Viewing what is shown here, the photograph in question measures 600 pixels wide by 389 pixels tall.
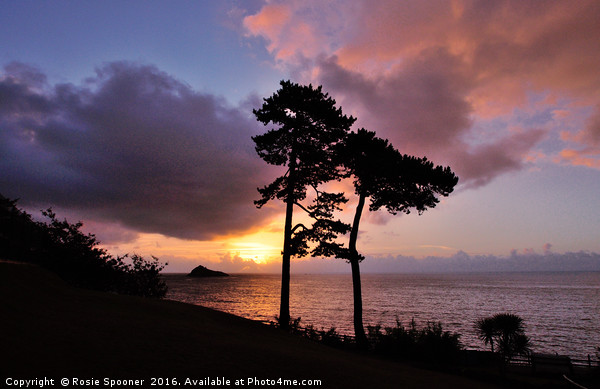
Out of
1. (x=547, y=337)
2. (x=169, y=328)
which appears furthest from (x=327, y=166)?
(x=547, y=337)

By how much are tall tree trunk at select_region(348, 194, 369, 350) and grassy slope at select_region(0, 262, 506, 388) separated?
6.75 meters

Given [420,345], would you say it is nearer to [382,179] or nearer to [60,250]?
[382,179]

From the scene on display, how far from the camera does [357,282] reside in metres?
23.6

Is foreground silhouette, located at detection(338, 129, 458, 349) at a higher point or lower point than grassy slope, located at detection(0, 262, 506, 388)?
higher

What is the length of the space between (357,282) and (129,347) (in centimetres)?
1610

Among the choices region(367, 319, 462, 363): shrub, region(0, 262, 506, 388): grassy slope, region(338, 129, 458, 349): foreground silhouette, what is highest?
region(338, 129, 458, 349): foreground silhouette

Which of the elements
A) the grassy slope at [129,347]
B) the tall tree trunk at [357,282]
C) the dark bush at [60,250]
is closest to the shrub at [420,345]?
the tall tree trunk at [357,282]

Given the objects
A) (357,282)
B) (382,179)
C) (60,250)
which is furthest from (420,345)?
(60,250)

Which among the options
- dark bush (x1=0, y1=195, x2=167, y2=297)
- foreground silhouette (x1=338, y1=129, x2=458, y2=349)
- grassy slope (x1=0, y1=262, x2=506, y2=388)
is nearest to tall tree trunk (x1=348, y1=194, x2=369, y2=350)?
foreground silhouette (x1=338, y1=129, x2=458, y2=349)

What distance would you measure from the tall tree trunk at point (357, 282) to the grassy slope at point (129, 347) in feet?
22.2

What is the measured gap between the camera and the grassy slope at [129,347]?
29.3 feet

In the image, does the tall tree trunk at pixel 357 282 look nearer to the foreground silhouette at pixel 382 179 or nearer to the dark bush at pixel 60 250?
the foreground silhouette at pixel 382 179

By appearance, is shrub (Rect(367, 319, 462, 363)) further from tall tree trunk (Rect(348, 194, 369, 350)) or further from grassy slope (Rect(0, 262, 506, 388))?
grassy slope (Rect(0, 262, 506, 388))

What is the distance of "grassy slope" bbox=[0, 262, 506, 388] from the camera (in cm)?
892
